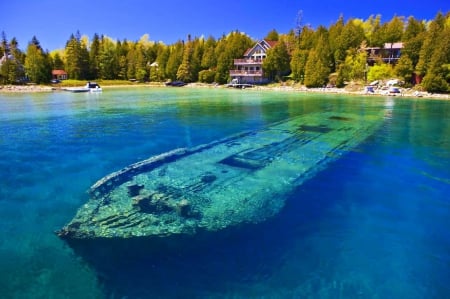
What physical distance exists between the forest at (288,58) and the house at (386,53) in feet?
2.31

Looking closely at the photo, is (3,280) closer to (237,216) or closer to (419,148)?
(237,216)

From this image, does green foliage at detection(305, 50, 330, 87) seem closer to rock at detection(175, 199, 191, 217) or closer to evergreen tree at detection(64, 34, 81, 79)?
rock at detection(175, 199, 191, 217)

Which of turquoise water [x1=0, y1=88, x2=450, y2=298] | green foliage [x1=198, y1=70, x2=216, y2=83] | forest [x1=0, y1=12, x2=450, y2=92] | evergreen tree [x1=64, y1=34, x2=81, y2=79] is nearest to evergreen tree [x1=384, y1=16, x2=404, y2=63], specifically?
forest [x1=0, y1=12, x2=450, y2=92]

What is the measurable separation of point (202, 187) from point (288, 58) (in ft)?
184

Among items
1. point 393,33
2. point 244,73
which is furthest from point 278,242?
point 393,33

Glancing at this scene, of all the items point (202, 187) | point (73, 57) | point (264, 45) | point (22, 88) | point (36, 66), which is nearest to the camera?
point (202, 187)

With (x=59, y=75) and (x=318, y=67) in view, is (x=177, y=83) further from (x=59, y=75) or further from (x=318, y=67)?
(x=318, y=67)

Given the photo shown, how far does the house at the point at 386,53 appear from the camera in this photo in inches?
2091

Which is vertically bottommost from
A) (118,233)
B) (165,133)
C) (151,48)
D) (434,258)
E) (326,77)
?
(434,258)

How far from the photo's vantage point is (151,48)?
273 ft

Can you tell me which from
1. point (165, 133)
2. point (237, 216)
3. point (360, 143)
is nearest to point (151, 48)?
point (165, 133)

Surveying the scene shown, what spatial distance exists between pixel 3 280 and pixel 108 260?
1618 millimetres

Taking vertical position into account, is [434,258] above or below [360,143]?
below

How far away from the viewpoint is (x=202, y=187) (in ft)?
28.3
